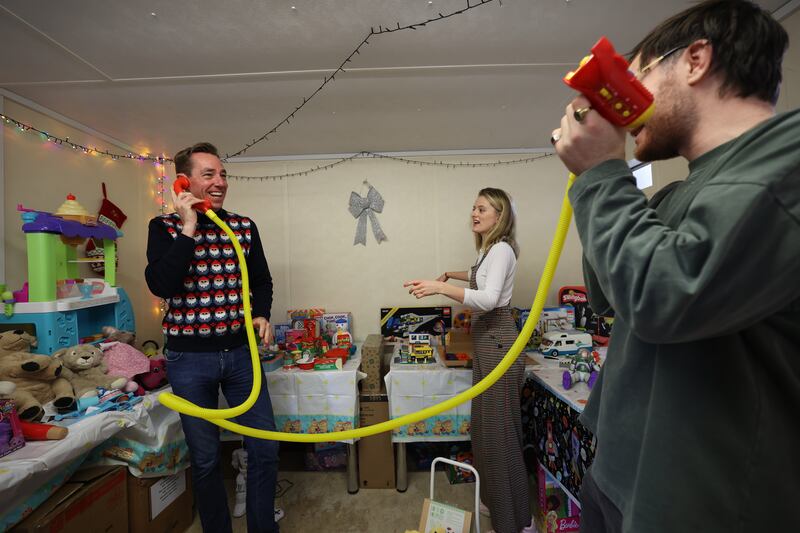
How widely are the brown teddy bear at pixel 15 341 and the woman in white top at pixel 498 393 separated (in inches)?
67.9

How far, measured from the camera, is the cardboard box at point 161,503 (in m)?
1.55

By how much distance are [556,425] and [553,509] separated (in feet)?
1.31

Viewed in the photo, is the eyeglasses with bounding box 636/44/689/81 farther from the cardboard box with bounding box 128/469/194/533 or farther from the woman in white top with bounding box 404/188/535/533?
the cardboard box with bounding box 128/469/194/533

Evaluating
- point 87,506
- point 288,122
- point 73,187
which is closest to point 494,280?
point 288,122

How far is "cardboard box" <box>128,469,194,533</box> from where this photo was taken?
155cm

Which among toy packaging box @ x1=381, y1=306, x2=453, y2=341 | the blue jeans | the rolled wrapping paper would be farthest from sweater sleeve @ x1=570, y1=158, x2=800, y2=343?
toy packaging box @ x1=381, y1=306, x2=453, y2=341

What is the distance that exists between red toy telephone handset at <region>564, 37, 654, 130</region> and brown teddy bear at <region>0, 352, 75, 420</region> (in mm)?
1964

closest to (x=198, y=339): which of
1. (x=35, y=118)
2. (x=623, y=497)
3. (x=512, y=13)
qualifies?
(x=623, y=497)

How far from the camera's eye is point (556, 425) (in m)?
1.70

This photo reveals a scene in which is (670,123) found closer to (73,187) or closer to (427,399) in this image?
(427,399)

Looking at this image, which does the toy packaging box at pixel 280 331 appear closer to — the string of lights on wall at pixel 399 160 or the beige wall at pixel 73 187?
the beige wall at pixel 73 187

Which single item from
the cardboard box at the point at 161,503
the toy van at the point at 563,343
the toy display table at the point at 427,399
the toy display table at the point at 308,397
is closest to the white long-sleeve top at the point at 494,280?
the toy display table at the point at 427,399

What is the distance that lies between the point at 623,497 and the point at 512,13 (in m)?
1.57

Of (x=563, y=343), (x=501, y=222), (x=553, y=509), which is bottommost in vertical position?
(x=553, y=509)
